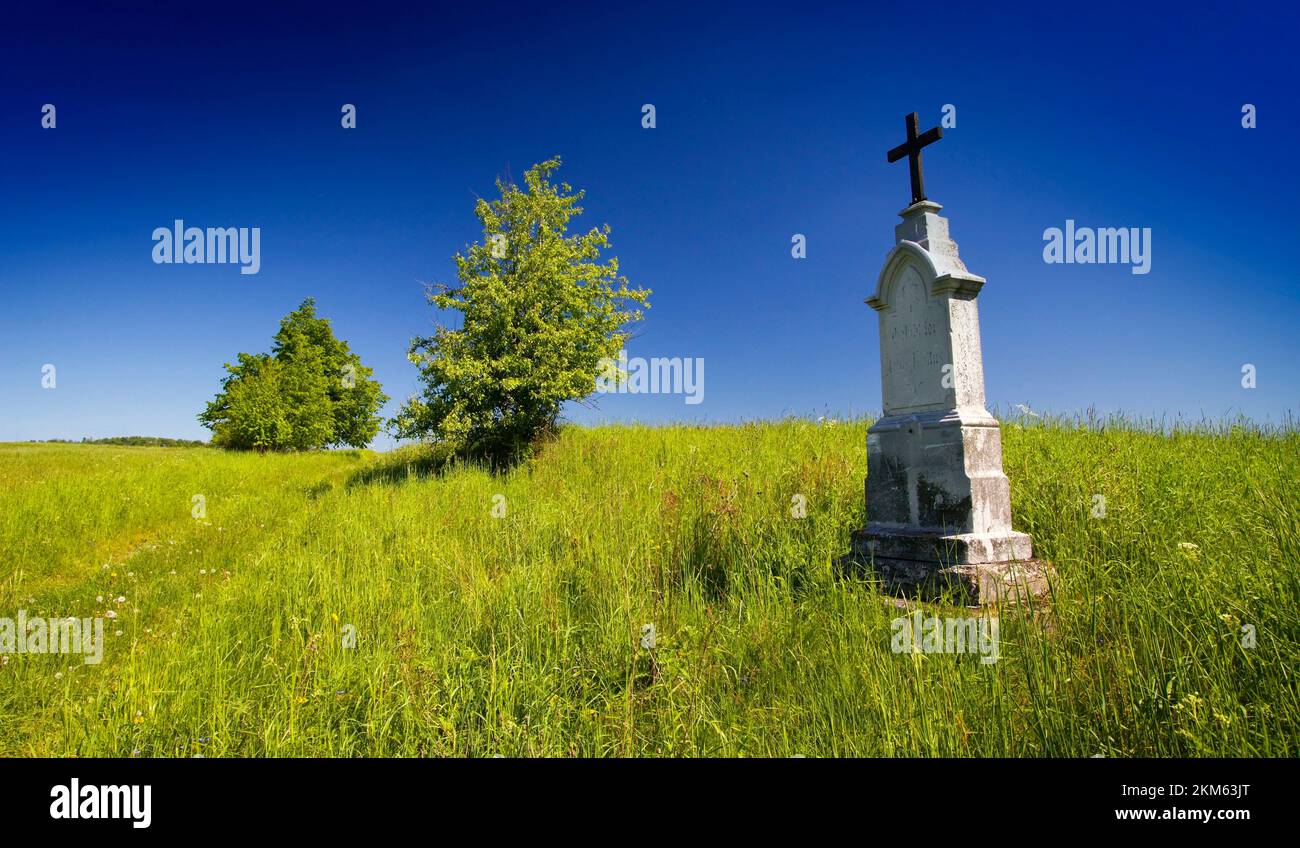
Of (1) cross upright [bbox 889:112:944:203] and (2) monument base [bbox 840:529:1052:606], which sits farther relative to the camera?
(1) cross upright [bbox 889:112:944:203]

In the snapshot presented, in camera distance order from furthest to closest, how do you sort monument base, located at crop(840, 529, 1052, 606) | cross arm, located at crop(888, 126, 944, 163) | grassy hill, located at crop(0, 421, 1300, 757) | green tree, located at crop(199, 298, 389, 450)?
green tree, located at crop(199, 298, 389, 450) < cross arm, located at crop(888, 126, 944, 163) < monument base, located at crop(840, 529, 1052, 606) < grassy hill, located at crop(0, 421, 1300, 757)

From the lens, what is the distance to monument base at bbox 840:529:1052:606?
14.5 feet

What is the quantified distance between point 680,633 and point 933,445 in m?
3.07

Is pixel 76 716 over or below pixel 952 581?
below

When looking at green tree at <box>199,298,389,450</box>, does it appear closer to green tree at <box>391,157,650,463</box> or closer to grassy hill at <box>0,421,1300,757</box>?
green tree at <box>391,157,650,463</box>

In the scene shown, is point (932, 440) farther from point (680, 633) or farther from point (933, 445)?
point (680, 633)

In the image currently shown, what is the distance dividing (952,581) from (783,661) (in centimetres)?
199

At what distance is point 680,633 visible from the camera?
3.94 metres

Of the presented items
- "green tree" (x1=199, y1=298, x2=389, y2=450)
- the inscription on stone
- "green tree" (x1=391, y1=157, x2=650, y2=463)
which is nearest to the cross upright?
the inscription on stone

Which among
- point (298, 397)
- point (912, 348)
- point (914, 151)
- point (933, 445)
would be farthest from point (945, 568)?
point (298, 397)
